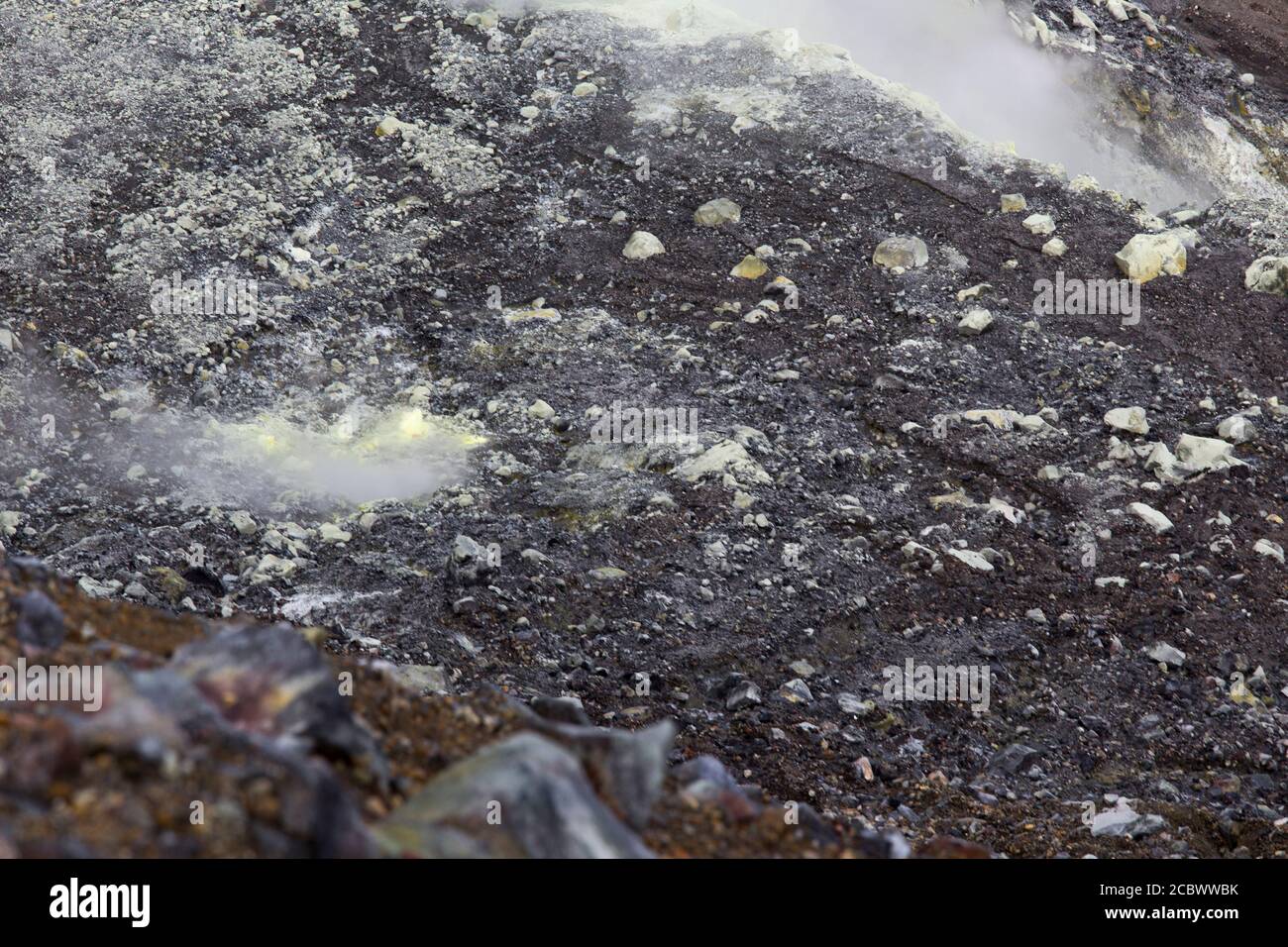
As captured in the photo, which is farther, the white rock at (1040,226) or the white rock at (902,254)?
the white rock at (1040,226)

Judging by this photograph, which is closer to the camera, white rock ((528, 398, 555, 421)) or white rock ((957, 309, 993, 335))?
white rock ((528, 398, 555, 421))

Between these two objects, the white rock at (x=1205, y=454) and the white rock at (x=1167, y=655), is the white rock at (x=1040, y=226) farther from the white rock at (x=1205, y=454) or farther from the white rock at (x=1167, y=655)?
the white rock at (x=1167, y=655)

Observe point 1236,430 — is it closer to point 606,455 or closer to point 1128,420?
point 1128,420

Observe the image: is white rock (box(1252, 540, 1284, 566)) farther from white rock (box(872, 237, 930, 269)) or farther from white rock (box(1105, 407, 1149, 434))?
white rock (box(872, 237, 930, 269))

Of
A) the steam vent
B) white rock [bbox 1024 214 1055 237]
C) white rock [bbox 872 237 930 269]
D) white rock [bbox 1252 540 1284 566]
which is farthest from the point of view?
white rock [bbox 1024 214 1055 237]

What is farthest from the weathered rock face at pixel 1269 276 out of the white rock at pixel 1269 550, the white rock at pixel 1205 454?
the white rock at pixel 1269 550

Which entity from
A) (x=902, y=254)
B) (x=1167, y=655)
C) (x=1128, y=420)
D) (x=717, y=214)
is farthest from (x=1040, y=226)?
(x=1167, y=655)

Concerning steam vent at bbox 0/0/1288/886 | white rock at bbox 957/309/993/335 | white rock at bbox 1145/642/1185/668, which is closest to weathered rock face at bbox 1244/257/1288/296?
steam vent at bbox 0/0/1288/886

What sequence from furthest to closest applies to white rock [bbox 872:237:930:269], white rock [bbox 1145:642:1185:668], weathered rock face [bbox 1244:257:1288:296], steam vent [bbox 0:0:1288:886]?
white rock [bbox 872:237:930:269] < weathered rock face [bbox 1244:257:1288:296] < white rock [bbox 1145:642:1185:668] < steam vent [bbox 0:0:1288:886]

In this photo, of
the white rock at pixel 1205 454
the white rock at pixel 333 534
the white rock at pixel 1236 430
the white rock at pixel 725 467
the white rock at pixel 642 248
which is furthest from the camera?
the white rock at pixel 642 248
